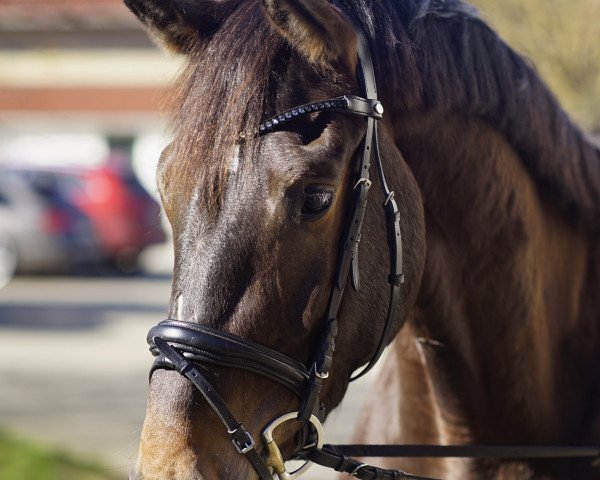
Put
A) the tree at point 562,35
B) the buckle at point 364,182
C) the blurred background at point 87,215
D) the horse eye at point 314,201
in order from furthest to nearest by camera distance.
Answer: the tree at point 562,35
the blurred background at point 87,215
the buckle at point 364,182
the horse eye at point 314,201

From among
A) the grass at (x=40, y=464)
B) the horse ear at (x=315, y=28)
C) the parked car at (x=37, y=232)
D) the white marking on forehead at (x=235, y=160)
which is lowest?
the grass at (x=40, y=464)

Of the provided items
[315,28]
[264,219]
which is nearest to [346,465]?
[264,219]

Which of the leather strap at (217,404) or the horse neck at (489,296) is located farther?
the horse neck at (489,296)

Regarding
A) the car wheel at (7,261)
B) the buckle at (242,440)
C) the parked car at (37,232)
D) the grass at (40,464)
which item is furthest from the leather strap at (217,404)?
the car wheel at (7,261)

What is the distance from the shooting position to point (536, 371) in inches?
104

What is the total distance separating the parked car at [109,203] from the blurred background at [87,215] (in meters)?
0.03

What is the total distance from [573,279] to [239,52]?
130cm

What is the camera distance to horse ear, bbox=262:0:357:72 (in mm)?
2086

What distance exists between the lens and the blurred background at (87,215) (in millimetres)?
7344

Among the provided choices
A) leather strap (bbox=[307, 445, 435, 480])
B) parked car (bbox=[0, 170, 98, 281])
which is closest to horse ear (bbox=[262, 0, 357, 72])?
leather strap (bbox=[307, 445, 435, 480])

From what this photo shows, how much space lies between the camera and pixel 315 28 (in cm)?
212

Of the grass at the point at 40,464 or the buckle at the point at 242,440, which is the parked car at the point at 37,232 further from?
the buckle at the point at 242,440

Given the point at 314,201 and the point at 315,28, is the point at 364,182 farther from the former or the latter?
the point at 315,28

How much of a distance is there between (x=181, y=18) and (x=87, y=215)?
1389cm
